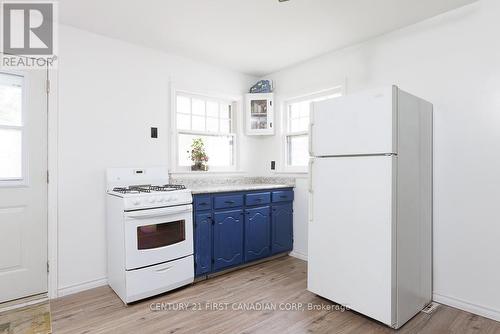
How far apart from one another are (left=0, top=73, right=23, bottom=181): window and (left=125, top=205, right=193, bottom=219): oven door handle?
1073 millimetres

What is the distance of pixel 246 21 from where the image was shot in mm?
2650

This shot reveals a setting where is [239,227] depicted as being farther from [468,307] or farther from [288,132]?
[468,307]

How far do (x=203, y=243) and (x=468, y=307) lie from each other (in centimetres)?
240

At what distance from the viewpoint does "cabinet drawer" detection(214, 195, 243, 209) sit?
3.03m

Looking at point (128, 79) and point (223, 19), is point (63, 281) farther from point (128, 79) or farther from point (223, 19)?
point (223, 19)

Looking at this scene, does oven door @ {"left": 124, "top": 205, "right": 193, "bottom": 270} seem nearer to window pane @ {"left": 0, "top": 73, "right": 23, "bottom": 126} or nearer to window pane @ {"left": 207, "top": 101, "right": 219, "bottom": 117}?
window pane @ {"left": 0, "top": 73, "right": 23, "bottom": 126}

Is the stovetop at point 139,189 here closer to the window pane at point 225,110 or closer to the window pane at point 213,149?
the window pane at point 213,149

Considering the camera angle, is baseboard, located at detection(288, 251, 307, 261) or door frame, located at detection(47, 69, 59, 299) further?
baseboard, located at detection(288, 251, 307, 261)

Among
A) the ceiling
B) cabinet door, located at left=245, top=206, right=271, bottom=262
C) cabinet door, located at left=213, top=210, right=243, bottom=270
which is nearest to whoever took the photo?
the ceiling

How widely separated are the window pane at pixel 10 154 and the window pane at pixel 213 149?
1.58m

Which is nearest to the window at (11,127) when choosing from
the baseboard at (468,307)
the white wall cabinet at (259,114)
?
the white wall cabinet at (259,114)

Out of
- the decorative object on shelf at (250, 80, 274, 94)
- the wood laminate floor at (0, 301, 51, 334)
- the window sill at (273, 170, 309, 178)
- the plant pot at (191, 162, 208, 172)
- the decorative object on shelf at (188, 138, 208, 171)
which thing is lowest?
the wood laminate floor at (0, 301, 51, 334)

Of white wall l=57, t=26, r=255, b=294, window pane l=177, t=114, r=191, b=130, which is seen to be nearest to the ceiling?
white wall l=57, t=26, r=255, b=294

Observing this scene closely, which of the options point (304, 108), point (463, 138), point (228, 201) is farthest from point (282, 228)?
point (463, 138)
